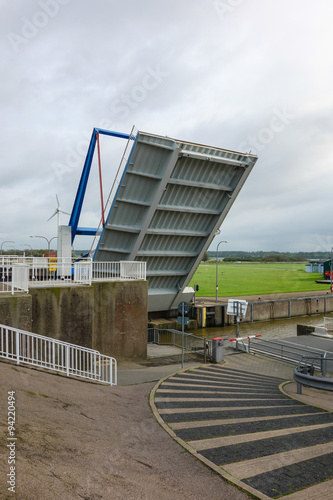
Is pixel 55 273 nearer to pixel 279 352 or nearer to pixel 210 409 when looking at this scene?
pixel 210 409

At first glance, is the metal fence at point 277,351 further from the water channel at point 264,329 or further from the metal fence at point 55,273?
the water channel at point 264,329

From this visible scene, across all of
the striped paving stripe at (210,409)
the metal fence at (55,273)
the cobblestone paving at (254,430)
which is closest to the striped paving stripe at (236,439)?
the cobblestone paving at (254,430)

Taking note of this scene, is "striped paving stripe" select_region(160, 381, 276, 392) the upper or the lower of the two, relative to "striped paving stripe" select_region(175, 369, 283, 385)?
upper

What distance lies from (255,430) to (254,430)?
0.02 m

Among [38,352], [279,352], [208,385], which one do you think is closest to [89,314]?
[38,352]

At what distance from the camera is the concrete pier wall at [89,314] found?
407 inches

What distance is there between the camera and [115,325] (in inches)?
595

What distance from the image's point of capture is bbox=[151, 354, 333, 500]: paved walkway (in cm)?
443

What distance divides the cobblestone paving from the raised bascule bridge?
31.5 feet

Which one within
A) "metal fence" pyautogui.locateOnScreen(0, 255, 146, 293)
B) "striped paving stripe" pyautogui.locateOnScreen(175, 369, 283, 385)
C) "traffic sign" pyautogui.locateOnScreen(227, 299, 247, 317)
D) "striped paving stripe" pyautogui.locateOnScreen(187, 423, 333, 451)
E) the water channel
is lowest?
the water channel

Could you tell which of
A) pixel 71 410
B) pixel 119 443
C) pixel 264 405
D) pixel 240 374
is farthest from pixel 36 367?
pixel 240 374

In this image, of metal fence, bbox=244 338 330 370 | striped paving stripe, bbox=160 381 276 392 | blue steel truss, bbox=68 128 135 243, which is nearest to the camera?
striped paving stripe, bbox=160 381 276 392

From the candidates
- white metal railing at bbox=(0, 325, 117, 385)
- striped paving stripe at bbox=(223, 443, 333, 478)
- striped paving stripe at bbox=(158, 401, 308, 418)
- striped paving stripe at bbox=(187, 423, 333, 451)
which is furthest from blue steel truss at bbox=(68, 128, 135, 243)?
striped paving stripe at bbox=(223, 443, 333, 478)

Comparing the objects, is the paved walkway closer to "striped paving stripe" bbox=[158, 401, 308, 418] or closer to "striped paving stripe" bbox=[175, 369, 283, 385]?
"striped paving stripe" bbox=[158, 401, 308, 418]
